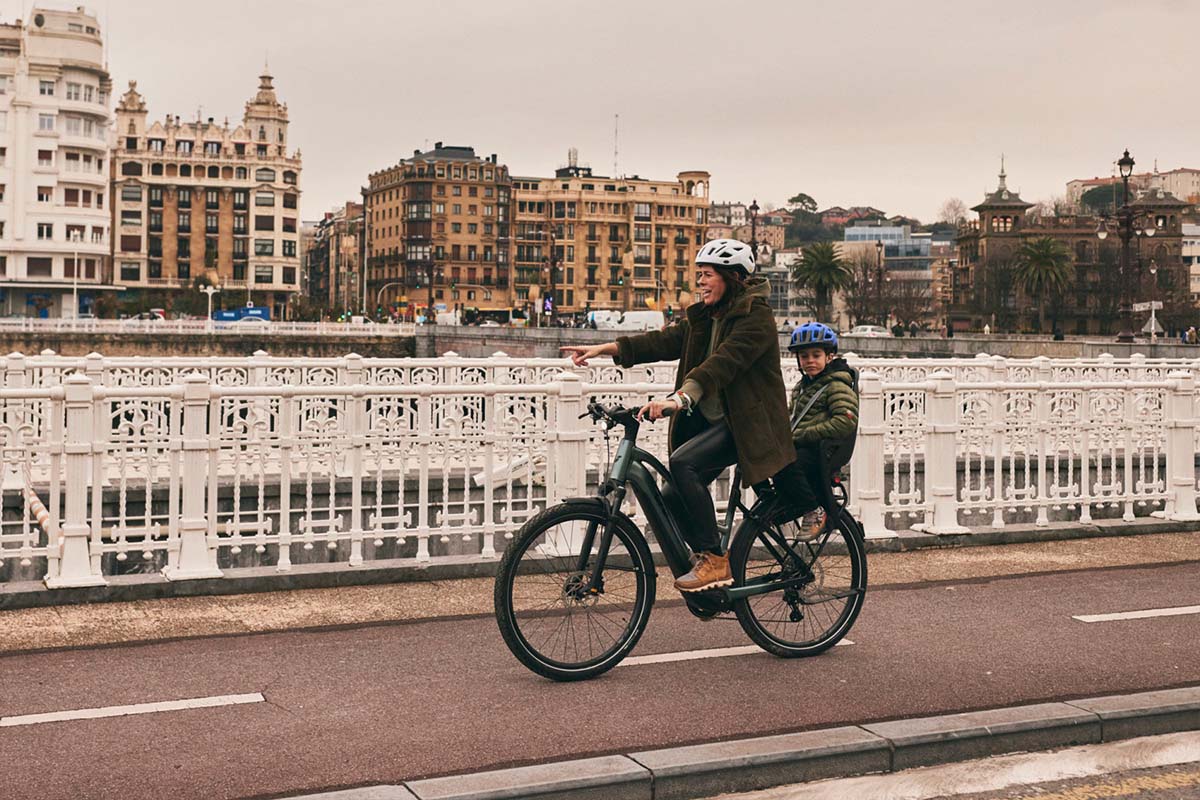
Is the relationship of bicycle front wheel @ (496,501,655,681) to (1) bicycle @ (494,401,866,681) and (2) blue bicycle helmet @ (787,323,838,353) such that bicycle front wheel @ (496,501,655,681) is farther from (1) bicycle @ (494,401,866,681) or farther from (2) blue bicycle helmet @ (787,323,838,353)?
(2) blue bicycle helmet @ (787,323,838,353)

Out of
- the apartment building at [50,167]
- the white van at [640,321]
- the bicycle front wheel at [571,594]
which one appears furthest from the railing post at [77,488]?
the apartment building at [50,167]

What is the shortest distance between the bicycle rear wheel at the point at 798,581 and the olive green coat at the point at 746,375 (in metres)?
0.44

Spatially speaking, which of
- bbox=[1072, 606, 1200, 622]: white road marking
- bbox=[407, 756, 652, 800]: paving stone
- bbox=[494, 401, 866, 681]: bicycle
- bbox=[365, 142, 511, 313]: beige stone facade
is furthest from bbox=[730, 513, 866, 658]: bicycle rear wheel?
bbox=[365, 142, 511, 313]: beige stone facade

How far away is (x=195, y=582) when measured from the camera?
27.4 ft

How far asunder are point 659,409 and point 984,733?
182 centimetres

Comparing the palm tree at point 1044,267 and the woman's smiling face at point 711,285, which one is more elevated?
the palm tree at point 1044,267

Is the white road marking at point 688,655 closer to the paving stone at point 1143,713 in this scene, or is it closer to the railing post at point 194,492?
the paving stone at point 1143,713

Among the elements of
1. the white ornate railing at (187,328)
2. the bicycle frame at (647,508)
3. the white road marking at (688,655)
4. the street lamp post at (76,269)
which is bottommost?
the white road marking at (688,655)

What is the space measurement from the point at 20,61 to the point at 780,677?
9997cm

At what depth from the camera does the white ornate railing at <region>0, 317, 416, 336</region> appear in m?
72.4

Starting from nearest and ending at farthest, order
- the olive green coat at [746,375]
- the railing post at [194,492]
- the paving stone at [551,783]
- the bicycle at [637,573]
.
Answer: the paving stone at [551,783], the bicycle at [637,573], the olive green coat at [746,375], the railing post at [194,492]

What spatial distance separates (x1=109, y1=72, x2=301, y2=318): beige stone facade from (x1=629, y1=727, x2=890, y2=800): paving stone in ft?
389

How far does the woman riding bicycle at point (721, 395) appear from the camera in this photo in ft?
21.2

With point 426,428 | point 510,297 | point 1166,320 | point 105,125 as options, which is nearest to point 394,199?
point 510,297
